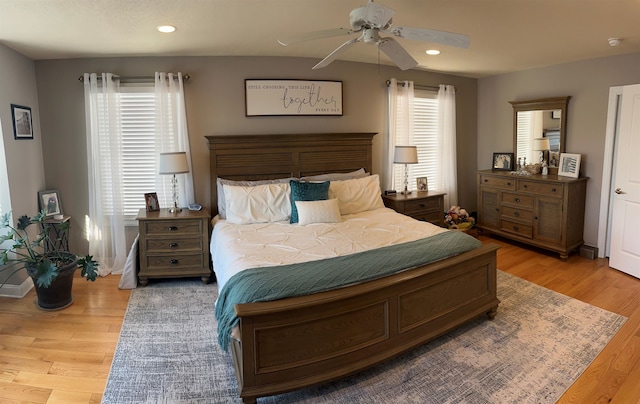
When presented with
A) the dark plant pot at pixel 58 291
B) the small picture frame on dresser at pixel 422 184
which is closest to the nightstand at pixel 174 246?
the dark plant pot at pixel 58 291

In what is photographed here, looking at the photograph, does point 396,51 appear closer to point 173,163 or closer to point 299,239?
point 299,239

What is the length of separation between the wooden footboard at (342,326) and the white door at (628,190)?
91.0 inches

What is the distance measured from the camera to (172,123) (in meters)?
4.04

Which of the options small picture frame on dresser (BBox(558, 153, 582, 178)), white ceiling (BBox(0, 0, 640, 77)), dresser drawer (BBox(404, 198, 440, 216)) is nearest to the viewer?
white ceiling (BBox(0, 0, 640, 77))

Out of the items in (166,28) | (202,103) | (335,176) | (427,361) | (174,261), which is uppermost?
(166,28)

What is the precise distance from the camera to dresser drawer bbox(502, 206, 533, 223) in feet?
15.2

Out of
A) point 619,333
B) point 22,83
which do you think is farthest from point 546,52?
point 22,83

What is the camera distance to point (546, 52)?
398 cm

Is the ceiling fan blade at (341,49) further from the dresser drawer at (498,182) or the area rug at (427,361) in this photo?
the dresser drawer at (498,182)

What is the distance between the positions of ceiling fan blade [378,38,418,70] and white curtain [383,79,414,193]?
2021mm

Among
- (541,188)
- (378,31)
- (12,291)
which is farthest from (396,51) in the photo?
(12,291)

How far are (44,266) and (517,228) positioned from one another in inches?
200

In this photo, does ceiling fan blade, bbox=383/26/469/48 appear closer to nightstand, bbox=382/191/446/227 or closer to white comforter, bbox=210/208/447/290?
white comforter, bbox=210/208/447/290

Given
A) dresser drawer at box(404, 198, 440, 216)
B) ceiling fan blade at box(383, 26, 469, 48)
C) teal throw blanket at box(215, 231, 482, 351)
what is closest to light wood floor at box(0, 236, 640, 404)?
teal throw blanket at box(215, 231, 482, 351)
